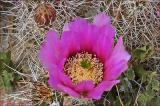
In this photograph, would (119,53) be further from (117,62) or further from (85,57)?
(85,57)

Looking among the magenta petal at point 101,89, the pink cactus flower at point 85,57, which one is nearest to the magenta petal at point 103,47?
the pink cactus flower at point 85,57

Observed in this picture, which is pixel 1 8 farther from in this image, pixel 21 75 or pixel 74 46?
pixel 74 46

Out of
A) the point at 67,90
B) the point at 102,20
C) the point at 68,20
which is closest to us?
the point at 67,90

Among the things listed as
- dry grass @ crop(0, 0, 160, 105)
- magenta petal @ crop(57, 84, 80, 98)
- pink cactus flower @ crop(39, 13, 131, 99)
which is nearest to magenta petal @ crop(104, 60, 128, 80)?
pink cactus flower @ crop(39, 13, 131, 99)

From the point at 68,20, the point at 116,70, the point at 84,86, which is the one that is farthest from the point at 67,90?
the point at 68,20

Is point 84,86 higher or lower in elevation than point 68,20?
lower
